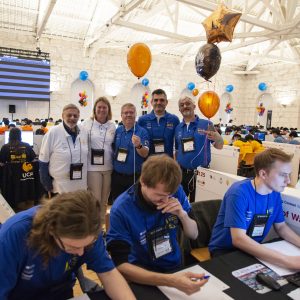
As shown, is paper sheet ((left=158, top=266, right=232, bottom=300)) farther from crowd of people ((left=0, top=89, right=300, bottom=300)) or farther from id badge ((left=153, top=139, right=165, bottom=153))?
id badge ((left=153, top=139, right=165, bottom=153))

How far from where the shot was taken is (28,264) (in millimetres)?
1063

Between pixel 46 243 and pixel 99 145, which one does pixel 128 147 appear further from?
pixel 46 243

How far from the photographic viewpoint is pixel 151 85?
13234 mm

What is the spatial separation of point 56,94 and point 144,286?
1111 cm

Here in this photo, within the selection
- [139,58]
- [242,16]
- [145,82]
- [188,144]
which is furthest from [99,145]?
[145,82]

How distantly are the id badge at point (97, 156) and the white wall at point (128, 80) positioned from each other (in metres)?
9.04

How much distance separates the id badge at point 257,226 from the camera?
169cm

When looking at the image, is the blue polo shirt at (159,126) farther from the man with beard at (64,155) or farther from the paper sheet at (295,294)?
the paper sheet at (295,294)

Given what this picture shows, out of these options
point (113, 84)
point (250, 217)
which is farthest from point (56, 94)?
point (250, 217)

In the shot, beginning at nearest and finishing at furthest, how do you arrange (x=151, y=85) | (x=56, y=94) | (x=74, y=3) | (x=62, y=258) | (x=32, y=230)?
(x=32, y=230) → (x=62, y=258) → (x=74, y=3) → (x=56, y=94) → (x=151, y=85)

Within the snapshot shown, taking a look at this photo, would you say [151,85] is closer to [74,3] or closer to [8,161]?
[74,3]

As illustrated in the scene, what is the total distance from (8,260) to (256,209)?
1.32 meters

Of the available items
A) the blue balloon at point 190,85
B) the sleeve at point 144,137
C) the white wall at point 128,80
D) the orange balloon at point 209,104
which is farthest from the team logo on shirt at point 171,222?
the blue balloon at point 190,85

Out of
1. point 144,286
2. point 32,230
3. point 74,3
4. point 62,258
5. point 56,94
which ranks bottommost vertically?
point 144,286
